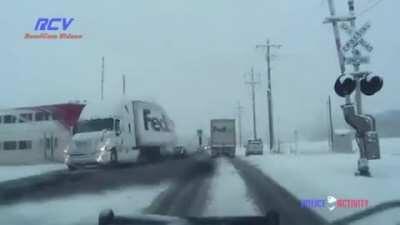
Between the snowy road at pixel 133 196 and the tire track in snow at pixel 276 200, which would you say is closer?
the snowy road at pixel 133 196

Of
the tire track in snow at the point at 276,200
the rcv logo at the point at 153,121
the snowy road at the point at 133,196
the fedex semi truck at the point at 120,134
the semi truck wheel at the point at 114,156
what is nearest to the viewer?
the fedex semi truck at the point at 120,134

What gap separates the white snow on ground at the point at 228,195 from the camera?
18.3 ft

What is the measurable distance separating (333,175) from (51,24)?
331 cm

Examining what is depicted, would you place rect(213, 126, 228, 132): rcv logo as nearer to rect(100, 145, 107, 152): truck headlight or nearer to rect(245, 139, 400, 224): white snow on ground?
rect(245, 139, 400, 224): white snow on ground

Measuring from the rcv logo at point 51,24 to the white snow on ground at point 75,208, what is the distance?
1.52m

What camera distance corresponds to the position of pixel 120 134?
18.8ft

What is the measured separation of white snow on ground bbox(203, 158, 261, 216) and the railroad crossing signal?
164 centimetres

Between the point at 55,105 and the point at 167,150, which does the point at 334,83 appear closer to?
the point at 167,150

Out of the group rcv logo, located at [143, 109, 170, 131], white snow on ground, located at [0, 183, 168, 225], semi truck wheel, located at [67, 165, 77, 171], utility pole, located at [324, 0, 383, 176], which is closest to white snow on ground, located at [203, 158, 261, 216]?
white snow on ground, located at [0, 183, 168, 225]

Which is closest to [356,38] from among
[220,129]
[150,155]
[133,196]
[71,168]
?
[220,129]

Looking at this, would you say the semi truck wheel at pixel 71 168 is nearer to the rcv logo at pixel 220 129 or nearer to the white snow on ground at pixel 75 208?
the white snow on ground at pixel 75 208

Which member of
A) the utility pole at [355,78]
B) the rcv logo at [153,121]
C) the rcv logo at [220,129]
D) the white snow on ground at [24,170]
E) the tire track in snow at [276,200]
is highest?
the utility pole at [355,78]

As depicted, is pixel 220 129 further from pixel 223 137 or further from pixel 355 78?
pixel 355 78

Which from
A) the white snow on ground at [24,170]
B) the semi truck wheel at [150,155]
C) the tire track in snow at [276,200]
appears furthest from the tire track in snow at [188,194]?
the white snow on ground at [24,170]
